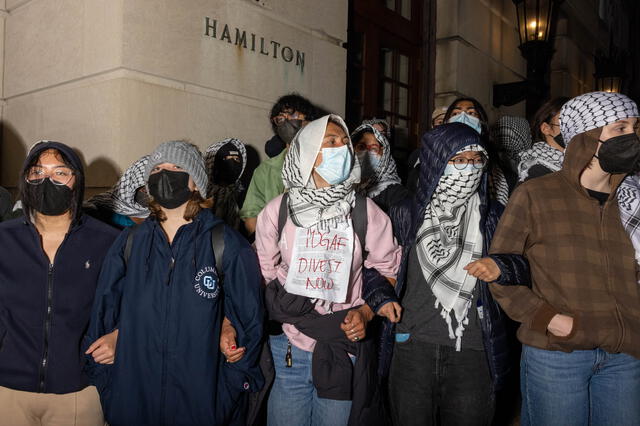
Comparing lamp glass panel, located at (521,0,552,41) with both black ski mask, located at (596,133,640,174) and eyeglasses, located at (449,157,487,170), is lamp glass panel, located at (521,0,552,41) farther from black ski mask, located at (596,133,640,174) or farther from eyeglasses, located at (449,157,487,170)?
eyeglasses, located at (449,157,487,170)

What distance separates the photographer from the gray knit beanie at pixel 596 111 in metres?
2.21

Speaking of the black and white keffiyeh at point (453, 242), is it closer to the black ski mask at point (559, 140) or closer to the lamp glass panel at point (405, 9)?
the black ski mask at point (559, 140)

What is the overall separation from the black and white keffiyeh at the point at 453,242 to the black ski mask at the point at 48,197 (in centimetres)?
176

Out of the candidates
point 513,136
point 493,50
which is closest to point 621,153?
point 513,136

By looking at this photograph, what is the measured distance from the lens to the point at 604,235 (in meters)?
2.19

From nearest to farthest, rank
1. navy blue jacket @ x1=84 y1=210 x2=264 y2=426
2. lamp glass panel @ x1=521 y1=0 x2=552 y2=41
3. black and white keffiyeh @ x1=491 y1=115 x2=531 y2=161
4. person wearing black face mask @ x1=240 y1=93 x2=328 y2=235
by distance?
1. navy blue jacket @ x1=84 y1=210 x2=264 y2=426
2. person wearing black face mask @ x1=240 y1=93 x2=328 y2=235
3. black and white keffiyeh @ x1=491 y1=115 x2=531 y2=161
4. lamp glass panel @ x1=521 y1=0 x2=552 y2=41

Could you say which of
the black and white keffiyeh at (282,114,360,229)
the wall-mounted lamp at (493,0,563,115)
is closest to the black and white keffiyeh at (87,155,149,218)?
the black and white keffiyeh at (282,114,360,229)

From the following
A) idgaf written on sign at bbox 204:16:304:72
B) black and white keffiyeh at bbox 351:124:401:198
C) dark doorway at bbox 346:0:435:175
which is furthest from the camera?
dark doorway at bbox 346:0:435:175

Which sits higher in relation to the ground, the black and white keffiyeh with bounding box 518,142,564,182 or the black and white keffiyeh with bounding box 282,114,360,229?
the black and white keffiyeh with bounding box 518,142,564,182

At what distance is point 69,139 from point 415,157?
2.92 m

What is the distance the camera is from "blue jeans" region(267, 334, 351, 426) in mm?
2303

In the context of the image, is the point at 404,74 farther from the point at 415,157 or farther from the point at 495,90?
the point at 415,157

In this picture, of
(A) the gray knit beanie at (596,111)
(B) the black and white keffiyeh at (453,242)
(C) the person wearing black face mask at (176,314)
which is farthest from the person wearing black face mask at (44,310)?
(A) the gray knit beanie at (596,111)

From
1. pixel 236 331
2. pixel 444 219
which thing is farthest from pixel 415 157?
pixel 236 331
